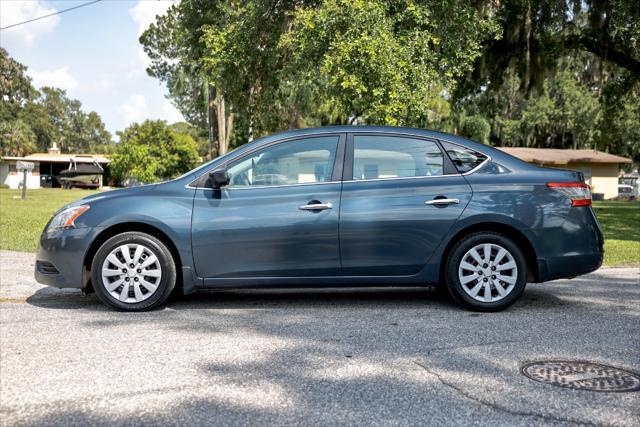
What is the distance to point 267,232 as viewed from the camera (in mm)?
6027

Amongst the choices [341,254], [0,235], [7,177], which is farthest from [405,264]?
[7,177]

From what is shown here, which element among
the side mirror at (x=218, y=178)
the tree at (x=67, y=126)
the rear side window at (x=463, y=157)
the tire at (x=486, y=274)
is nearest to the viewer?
the side mirror at (x=218, y=178)

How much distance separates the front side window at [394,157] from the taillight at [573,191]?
108 cm

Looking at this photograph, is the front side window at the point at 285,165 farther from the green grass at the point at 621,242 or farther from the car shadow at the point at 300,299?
the green grass at the point at 621,242

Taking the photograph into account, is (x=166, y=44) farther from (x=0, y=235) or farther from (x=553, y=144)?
(x=553, y=144)

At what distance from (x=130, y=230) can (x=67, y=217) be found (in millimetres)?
589

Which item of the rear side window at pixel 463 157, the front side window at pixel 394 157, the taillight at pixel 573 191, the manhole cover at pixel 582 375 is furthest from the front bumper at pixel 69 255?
the taillight at pixel 573 191

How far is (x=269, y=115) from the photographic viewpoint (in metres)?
23.2

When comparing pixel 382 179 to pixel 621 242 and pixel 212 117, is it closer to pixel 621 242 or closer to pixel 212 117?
pixel 621 242

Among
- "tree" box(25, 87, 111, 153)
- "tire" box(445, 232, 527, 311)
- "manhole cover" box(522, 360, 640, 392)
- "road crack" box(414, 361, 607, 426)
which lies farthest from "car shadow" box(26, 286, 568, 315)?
"tree" box(25, 87, 111, 153)

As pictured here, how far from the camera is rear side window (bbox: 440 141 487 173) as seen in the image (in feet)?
20.8

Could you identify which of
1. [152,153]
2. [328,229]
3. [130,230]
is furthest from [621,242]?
[152,153]

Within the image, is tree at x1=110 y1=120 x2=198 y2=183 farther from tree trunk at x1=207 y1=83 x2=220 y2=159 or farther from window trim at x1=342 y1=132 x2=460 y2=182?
window trim at x1=342 y1=132 x2=460 y2=182

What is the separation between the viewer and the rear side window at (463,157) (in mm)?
6331
